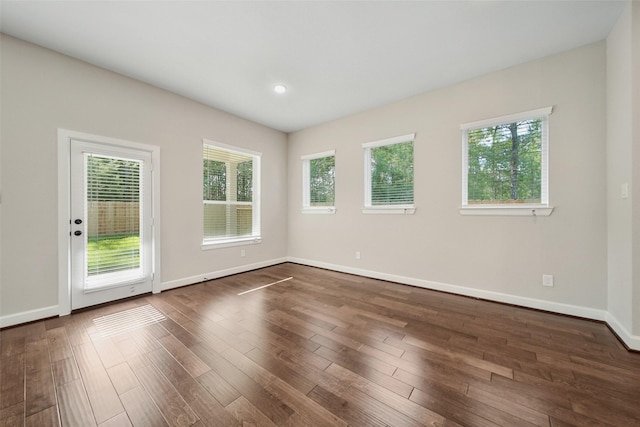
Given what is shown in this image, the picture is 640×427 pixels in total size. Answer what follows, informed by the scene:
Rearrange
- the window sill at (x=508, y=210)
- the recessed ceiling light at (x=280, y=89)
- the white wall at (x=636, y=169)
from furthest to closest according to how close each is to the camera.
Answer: the recessed ceiling light at (x=280, y=89)
the window sill at (x=508, y=210)
the white wall at (x=636, y=169)

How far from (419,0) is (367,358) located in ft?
9.54

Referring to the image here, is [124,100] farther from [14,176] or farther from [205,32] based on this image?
[205,32]

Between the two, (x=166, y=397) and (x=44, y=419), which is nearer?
(x=44, y=419)

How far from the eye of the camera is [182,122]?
3.72 meters

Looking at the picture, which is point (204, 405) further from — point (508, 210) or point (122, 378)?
point (508, 210)

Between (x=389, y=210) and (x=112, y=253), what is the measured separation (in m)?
3.83

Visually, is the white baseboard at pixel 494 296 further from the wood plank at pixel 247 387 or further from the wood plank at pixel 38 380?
the wood plank at pixel 38 380

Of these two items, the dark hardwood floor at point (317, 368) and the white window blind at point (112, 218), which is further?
the white window blind at point (112, 218)

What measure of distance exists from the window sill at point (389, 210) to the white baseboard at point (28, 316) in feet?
13.5

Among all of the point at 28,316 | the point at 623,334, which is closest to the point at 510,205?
the point at 623,334

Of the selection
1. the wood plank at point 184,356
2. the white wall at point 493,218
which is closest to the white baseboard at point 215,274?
the white wall at point 493,218

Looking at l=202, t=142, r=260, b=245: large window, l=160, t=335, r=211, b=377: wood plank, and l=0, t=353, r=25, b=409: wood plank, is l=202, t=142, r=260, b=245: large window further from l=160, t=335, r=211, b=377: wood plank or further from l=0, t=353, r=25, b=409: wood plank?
l=0, t=353, r=25, b=409: wood plank

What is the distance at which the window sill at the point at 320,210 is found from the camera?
4727 millimetres

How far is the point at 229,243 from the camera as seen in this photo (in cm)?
436
